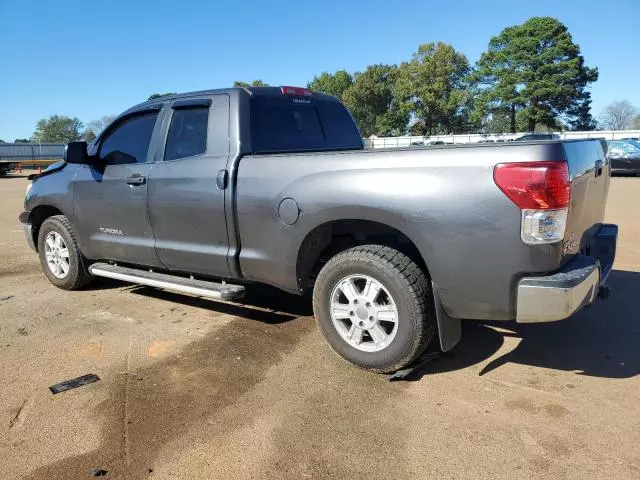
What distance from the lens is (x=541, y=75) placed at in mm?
54812

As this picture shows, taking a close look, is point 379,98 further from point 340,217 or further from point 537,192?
point 537,192

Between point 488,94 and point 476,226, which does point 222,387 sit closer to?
point 476,226

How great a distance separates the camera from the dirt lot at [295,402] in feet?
8.55

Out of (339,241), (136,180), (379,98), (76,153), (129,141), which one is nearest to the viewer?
(339,241)

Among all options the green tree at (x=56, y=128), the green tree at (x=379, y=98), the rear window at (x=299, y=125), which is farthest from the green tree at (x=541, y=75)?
the green tree at (x=56, y=128)

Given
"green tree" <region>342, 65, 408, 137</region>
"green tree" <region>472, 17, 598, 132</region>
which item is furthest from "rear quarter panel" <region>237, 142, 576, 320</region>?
"green tree" <region>342, 65, 408, 137</region>

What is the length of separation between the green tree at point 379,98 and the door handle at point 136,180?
63.3 metres

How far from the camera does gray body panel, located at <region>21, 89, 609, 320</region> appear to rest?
9.64ft

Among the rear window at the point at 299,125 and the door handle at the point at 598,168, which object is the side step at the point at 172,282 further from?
the door handle at the point at 598,168

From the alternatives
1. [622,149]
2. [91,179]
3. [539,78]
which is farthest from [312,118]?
[539,78]

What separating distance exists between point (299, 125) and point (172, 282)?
5.83ft

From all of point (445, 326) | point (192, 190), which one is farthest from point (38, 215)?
point (445, 326)

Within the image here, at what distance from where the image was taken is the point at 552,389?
3.31 m

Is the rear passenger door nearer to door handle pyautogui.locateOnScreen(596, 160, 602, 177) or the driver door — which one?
the driver door
